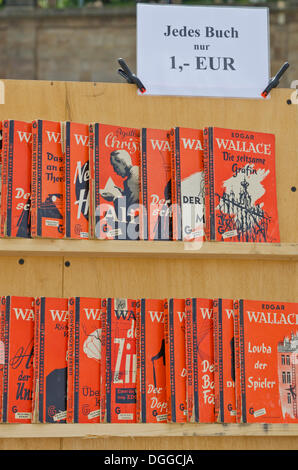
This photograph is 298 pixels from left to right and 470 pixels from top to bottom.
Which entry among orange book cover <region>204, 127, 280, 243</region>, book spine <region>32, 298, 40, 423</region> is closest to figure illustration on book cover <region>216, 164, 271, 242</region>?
orange book cover <region>204, 127, 280, 243</region>

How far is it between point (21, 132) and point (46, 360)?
0.65 m

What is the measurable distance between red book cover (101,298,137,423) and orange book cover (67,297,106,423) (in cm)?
2

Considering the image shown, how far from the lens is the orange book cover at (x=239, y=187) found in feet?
6.50

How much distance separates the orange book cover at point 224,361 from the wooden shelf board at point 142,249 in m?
0.15

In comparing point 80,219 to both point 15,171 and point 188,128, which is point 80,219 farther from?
point 188,128

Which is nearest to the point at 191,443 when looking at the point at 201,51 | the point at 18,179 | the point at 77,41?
the point at 18,179

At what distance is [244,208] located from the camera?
2023 millimetres

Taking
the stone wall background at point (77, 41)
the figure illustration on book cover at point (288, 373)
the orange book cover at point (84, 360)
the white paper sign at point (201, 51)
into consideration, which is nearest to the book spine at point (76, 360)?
the orange book cover at point (84, 360)

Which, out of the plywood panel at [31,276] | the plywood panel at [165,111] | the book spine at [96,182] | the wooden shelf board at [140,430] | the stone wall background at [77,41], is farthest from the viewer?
the stone wall background at [77,41]

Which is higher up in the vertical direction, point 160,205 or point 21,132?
point 21,132

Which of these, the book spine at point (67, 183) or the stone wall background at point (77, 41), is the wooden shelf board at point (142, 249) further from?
the stone wall background at point (77, 41)

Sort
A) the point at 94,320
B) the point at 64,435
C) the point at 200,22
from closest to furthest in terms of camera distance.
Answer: the point at 64,435 < the point at 94,320 < the point at 200,22
